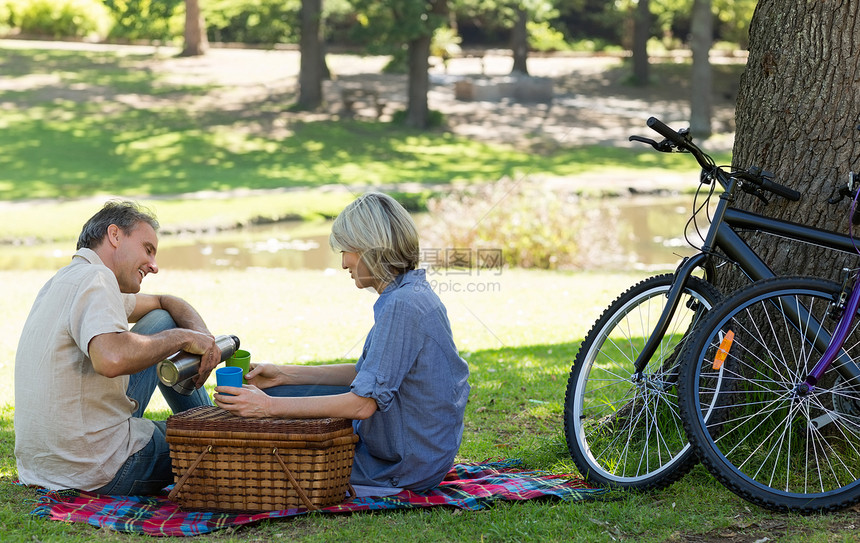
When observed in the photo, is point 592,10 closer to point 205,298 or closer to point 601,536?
point 205,298

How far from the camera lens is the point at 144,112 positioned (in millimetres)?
24281

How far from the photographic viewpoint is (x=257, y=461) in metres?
3.39

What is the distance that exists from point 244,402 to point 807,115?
8.62 ft

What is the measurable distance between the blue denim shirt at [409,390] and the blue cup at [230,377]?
1.52 ft

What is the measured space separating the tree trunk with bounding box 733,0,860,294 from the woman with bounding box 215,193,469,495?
5.08 ft

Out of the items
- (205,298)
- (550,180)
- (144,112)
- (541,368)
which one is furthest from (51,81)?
(541,368)

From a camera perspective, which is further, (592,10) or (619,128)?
(592,10)

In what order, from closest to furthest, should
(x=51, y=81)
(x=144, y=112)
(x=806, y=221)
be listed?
(x=806, y=221) < (x=144, y=112) < (x=51, y=81)

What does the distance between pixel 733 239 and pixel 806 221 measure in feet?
1.45


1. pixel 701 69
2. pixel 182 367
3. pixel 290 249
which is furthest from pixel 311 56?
pixel 182 367

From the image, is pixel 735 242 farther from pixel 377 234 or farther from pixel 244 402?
pixel 244 402

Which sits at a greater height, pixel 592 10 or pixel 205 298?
pixel 592 10

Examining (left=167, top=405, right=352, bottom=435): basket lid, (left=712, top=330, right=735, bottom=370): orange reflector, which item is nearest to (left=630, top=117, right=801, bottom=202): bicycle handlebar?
(left=712, top=330, right=735, bottom=370): orange reflector

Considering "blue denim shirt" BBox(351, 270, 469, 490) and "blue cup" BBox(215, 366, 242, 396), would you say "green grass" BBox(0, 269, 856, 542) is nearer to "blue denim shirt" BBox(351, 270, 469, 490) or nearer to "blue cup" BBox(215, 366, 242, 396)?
"blue denim shirt" BBox(351, 270, 469, 490)
